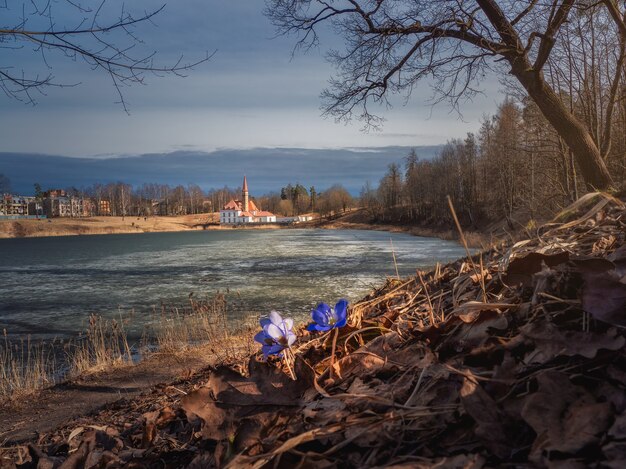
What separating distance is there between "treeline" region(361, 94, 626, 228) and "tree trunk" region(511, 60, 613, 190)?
1048mm

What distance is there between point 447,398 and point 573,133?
31.1 feet

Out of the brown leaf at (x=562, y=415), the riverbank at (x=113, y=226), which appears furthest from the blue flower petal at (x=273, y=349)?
the riverbank at (x=113, y=226)

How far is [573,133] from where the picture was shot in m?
8.80

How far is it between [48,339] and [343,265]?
20405mm

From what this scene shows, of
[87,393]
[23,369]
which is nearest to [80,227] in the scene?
[23,369]

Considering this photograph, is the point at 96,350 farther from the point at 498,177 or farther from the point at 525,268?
the point at 498,177

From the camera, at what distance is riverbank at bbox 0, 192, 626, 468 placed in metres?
0.76

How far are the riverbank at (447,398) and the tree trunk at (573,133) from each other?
871cm

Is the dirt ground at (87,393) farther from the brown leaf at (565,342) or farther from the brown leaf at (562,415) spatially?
the brown leaf at (562,415)

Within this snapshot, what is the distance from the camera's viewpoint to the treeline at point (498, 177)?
1975 cm

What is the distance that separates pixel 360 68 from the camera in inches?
458

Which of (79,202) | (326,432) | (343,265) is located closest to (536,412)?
(326,432)

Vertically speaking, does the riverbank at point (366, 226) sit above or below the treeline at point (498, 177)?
below

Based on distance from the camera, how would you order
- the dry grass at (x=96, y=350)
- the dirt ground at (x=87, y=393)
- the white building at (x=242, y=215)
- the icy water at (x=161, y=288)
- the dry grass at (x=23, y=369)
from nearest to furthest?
the dirt ground at (x=87, y=393)
the dry grass at (x=23, y=369)
the dry grass at (x=96, y=350)
the icy water at (x=161, y=288)
the white building at (x=242, y=215)
